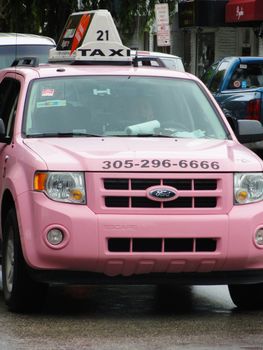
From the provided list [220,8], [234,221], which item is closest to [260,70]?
[234,221]

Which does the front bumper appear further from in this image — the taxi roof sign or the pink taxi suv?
the taxi roof sign

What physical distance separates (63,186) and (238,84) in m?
14.3

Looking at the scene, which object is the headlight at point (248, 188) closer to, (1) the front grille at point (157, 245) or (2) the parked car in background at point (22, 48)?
(1) the front grille at point (157, 245)

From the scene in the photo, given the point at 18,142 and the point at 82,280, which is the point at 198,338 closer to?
the point at 82,280

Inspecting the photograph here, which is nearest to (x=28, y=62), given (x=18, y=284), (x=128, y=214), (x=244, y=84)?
(x=18, y=284)

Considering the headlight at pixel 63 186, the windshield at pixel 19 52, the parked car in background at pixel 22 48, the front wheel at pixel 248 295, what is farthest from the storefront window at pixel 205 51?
the headlight at pixel 63 186

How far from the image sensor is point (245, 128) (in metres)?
10.1

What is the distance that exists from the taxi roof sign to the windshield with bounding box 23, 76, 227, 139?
0.76 metres

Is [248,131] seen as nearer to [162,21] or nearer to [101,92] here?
[101,92]

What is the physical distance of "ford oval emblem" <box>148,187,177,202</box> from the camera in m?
8.58

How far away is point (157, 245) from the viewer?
856 cm

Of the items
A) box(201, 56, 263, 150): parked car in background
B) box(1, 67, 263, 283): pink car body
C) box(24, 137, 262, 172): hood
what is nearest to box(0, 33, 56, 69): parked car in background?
box(201, 56, 263, 150): parked car in background

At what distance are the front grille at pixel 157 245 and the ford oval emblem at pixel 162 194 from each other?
0.27 meters

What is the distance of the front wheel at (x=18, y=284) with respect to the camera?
883 cm
